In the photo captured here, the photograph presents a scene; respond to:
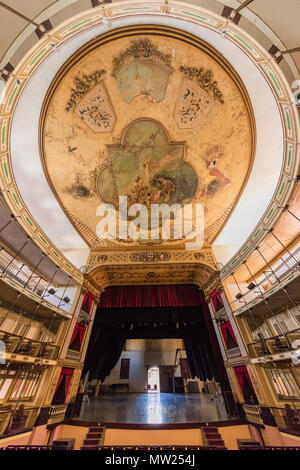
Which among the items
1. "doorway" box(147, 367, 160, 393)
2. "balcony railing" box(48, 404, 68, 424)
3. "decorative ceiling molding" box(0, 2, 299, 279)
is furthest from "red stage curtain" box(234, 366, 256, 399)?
"doorway" box(147, 367, 160, 393)

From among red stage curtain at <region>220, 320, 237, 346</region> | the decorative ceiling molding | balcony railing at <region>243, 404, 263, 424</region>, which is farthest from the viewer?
red stage curtain at <region>220, 320, 237, 346</region>

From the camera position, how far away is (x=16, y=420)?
232 inches

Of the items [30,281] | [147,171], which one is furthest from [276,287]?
[30,281]

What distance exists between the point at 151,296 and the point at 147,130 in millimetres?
9132

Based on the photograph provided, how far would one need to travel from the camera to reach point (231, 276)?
9.16 metres

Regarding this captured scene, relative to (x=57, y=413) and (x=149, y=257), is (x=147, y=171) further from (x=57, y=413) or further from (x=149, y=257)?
(x=57, y=413)

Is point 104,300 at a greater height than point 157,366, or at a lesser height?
greater

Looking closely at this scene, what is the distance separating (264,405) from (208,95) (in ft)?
38.7

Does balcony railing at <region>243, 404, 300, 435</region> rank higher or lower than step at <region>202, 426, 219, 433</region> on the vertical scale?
higher

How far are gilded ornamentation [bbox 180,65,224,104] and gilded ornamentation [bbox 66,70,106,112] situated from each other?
129 inches

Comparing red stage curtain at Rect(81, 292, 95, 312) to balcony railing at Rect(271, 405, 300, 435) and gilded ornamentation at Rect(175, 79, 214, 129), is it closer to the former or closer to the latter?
balcony railing at Rect(271, 405, 300, 435)

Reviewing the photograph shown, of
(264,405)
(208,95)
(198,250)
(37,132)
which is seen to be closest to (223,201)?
(198,250)

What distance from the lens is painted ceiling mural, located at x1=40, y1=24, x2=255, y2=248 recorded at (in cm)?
669
